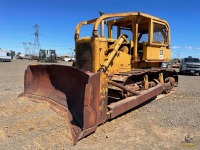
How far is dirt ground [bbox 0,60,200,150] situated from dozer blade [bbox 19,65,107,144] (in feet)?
0.65

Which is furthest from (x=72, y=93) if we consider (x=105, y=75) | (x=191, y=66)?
(x=191, y=66)

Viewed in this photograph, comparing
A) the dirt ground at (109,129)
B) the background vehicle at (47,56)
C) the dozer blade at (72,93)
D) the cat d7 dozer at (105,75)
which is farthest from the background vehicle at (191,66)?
the background vehicle at (47,56)

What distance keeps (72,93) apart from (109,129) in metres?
1.25

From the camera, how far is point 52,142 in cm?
454

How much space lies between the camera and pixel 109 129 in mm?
5387

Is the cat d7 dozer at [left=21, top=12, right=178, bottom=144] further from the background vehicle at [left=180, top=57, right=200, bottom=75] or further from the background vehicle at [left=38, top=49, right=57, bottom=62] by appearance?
the background vehicle at [left=38, top=49, right=57, bottom=62]

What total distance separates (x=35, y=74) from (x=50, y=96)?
1.04 metres

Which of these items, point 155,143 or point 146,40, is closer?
point 155,143

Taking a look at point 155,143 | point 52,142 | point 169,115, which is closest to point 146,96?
point 169,115

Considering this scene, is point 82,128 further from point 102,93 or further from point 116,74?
point 116,74

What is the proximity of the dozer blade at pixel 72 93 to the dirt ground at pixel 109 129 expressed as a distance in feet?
0.65

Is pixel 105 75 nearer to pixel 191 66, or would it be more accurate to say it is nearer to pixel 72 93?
pixel 72 93

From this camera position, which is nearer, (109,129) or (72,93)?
(109,129)

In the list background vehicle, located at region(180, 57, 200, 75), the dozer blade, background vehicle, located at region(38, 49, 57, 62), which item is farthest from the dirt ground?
background vehicle, located at region(38, 49, 57, 62)
